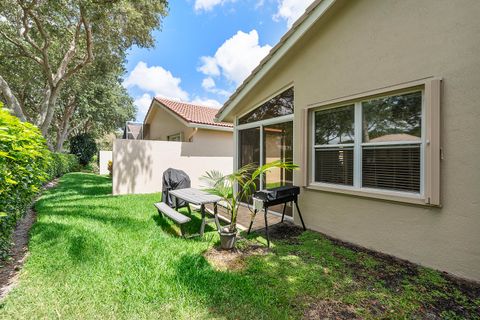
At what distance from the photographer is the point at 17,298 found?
111 inches

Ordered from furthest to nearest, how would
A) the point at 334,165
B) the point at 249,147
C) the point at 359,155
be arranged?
the point at 249,147 < the point at 334,165 < the point at 359,155

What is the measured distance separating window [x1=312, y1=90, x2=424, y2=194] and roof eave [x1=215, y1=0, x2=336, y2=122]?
178cm

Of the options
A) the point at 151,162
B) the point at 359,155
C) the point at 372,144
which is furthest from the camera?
the point at 151,162

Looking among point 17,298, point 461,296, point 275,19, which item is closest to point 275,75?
point 275,19

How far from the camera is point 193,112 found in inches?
562

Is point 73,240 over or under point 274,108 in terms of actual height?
under

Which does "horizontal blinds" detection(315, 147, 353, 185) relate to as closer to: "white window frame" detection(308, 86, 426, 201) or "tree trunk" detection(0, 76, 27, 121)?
"white window frame" detection(308, 86, 426, 201)

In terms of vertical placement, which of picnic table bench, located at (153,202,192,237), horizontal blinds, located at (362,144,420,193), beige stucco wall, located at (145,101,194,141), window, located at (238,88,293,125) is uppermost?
beige stucco wall, located at (145,101,194,141)

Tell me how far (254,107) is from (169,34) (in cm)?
941

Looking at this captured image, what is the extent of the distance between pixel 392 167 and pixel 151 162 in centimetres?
929

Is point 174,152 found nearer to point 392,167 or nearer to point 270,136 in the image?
point 270,136

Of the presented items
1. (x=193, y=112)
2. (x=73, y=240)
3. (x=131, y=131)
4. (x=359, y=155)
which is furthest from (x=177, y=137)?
(x=131, y=131)

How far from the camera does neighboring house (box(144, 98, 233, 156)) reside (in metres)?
12.5

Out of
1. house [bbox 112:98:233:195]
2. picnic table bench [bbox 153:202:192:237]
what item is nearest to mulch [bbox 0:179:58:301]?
picnic table bench [bbox 153:202:192:237]
